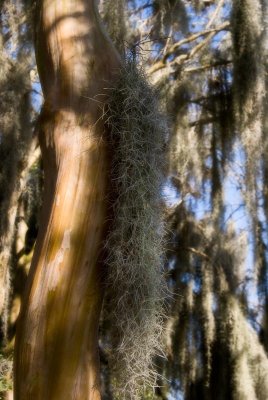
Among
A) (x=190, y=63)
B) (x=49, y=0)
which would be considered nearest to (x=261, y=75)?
(x=190, y=63)

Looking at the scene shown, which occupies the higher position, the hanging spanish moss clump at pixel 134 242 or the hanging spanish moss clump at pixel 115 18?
the hanging spanish moss clump at pixel 115 18

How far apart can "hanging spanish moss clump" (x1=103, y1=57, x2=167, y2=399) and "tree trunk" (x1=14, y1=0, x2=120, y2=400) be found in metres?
0.04

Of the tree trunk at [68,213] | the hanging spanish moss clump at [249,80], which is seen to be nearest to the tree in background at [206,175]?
the hanging spanish moss clump at [249,80]

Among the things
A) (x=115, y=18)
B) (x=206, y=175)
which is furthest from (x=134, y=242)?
(x=206, y=175)

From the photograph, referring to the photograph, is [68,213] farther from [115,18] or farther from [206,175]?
[206,175]

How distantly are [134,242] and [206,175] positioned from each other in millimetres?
4277

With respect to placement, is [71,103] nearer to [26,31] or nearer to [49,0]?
[49,0]

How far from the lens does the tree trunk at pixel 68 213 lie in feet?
4.04

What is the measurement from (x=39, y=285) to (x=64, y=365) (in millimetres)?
181

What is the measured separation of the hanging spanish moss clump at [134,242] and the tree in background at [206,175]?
2743 mm

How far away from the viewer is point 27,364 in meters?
1.22

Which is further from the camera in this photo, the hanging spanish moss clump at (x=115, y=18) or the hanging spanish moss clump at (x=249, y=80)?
the hanging spanish moss clump at (x=249, y=80)

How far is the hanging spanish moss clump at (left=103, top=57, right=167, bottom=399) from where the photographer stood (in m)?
1.38

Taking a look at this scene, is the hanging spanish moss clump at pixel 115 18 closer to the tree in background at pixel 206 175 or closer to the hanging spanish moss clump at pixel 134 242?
the tree in background at pixel 206 175
